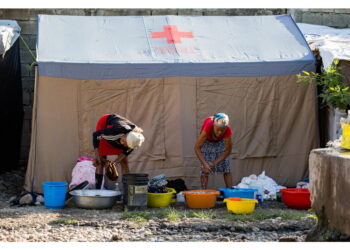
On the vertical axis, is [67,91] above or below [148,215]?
above

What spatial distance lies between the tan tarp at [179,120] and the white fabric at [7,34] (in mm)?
721

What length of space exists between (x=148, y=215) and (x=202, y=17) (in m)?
3.82

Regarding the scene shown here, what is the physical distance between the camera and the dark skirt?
7906mm

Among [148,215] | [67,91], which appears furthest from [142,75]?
[148,215]

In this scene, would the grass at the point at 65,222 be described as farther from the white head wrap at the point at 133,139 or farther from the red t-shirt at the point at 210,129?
the red t-shirt at the point at 210,129

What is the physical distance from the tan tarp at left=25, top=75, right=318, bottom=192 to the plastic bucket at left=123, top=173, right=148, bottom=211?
1.40 m

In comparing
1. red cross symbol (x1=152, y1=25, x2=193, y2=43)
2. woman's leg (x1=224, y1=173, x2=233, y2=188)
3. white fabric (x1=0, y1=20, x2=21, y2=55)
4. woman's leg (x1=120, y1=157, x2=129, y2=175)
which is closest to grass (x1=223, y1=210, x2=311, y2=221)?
woman's leg (x1=224, y1=173, x2=233, y2=188)

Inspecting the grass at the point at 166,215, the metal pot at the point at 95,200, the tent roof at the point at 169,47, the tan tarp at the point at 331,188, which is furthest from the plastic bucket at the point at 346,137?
the tent roof at the point at 169,47

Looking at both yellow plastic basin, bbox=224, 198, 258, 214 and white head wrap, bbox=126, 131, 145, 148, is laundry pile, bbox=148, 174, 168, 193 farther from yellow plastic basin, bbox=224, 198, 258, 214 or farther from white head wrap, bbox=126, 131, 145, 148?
yellow plastic basin, bbox=224, 198, 258, 214

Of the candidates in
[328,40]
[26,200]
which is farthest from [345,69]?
[26,200]

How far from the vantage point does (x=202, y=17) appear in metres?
9.45

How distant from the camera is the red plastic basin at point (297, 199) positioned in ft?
23.8

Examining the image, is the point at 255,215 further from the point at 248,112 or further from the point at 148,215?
the point at 248,112

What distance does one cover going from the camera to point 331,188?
508 centimetres
